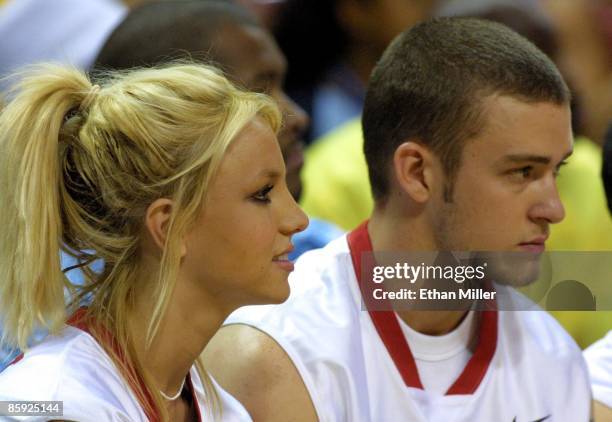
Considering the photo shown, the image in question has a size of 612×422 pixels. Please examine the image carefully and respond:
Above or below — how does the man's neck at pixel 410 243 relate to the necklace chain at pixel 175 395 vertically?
above

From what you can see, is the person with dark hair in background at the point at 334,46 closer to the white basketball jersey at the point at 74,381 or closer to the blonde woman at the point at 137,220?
the blonde woman at the point at 137,220

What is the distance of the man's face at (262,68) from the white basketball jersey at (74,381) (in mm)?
1239

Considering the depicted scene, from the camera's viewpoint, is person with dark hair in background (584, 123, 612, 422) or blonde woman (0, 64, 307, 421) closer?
blonde woman (0, 64, 307, 421)

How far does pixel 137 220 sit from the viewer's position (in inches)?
83.1

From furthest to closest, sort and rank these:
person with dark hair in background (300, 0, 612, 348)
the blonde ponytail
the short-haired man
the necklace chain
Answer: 1. person with dark hair in background (300, 0, 612, 348)
2. the short-haired man
3. the necklace chain
4. the blonde ponytail

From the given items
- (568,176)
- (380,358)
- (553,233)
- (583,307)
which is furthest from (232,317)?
(568,176)

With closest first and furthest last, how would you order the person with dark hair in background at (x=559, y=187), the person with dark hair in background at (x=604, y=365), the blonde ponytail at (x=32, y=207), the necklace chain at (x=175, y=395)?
1. the blonde ponytail at (x=32, y=207)
2. the necklace chain at (x=175, y=395)
3. the person with dark hair in background at (x=604, y=365)
4. the person with dark hair in background at (x=559, y=187)

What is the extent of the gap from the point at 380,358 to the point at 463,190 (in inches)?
15.5

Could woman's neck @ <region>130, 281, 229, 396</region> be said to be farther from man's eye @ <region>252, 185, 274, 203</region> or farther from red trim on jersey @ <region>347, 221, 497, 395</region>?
red trim on jersey @ <region>347, 221, 497, 395</region>

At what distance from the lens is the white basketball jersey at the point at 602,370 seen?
276cm

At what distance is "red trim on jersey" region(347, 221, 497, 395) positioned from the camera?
98.4 inches

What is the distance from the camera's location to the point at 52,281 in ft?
6.78

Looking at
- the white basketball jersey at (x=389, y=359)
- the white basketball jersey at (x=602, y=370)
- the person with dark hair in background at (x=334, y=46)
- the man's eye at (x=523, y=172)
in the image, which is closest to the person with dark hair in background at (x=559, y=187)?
the person with dark hair in background at (x=334, y=46)

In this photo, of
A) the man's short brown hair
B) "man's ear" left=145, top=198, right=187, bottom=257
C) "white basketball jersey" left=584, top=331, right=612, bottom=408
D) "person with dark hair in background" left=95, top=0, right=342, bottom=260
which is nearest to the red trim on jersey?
the man's short brown hair
